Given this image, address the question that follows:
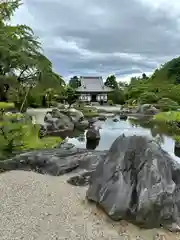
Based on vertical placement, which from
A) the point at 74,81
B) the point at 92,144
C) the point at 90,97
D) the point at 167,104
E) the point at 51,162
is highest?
the point at 74,81

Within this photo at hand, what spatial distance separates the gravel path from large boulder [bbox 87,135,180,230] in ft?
0.57

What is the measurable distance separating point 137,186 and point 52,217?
1.34 metres

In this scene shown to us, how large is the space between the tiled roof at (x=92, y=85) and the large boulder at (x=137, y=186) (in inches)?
1633

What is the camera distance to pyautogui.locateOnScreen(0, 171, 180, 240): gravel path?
147 inches

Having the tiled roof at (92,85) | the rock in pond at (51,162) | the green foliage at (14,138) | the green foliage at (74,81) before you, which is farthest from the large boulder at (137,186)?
the green foliage at (74,81)

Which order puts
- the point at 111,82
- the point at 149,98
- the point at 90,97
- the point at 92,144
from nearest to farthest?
the point at 92,144
the point at 149,98
the point at 90,97
the point at 111,82

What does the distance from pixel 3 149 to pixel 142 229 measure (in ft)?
17.3

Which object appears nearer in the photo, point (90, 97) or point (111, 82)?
point (90, 97)

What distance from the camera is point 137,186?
431 cm

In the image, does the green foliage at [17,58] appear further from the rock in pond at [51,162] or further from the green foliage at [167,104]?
the green foliage at [167,104]

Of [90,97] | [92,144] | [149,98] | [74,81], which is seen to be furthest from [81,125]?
[74,81]

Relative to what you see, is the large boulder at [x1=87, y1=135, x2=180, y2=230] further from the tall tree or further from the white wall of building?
the tall tree

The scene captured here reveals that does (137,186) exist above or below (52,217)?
above

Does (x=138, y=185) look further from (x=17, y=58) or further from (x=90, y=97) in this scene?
(x=90, y=97)
